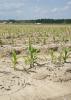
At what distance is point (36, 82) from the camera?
8.55 m

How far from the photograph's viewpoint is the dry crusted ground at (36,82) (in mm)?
7723

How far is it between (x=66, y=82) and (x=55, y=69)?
68 centimetres

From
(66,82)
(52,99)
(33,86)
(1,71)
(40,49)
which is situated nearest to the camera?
(52,99)

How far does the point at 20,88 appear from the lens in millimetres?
8047

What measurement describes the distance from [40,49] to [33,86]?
561cm

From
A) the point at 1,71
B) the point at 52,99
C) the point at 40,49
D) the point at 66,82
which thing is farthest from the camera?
the point at 40,49

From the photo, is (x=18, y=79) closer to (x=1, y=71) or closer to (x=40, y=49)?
(x=1, y=71)

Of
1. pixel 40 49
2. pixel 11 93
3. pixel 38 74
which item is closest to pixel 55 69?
pixel 38 74

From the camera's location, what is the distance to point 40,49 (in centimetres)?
1376

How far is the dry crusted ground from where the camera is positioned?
7.72 metres

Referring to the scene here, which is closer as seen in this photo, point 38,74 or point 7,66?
point 38,74

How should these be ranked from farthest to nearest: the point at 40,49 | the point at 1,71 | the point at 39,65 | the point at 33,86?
the point at 40,49 → the point at 39,65 → the point at 1,71 → the point at 33,86

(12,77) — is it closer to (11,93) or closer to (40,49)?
(11,93)

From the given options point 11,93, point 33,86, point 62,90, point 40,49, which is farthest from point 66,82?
point 40,49
